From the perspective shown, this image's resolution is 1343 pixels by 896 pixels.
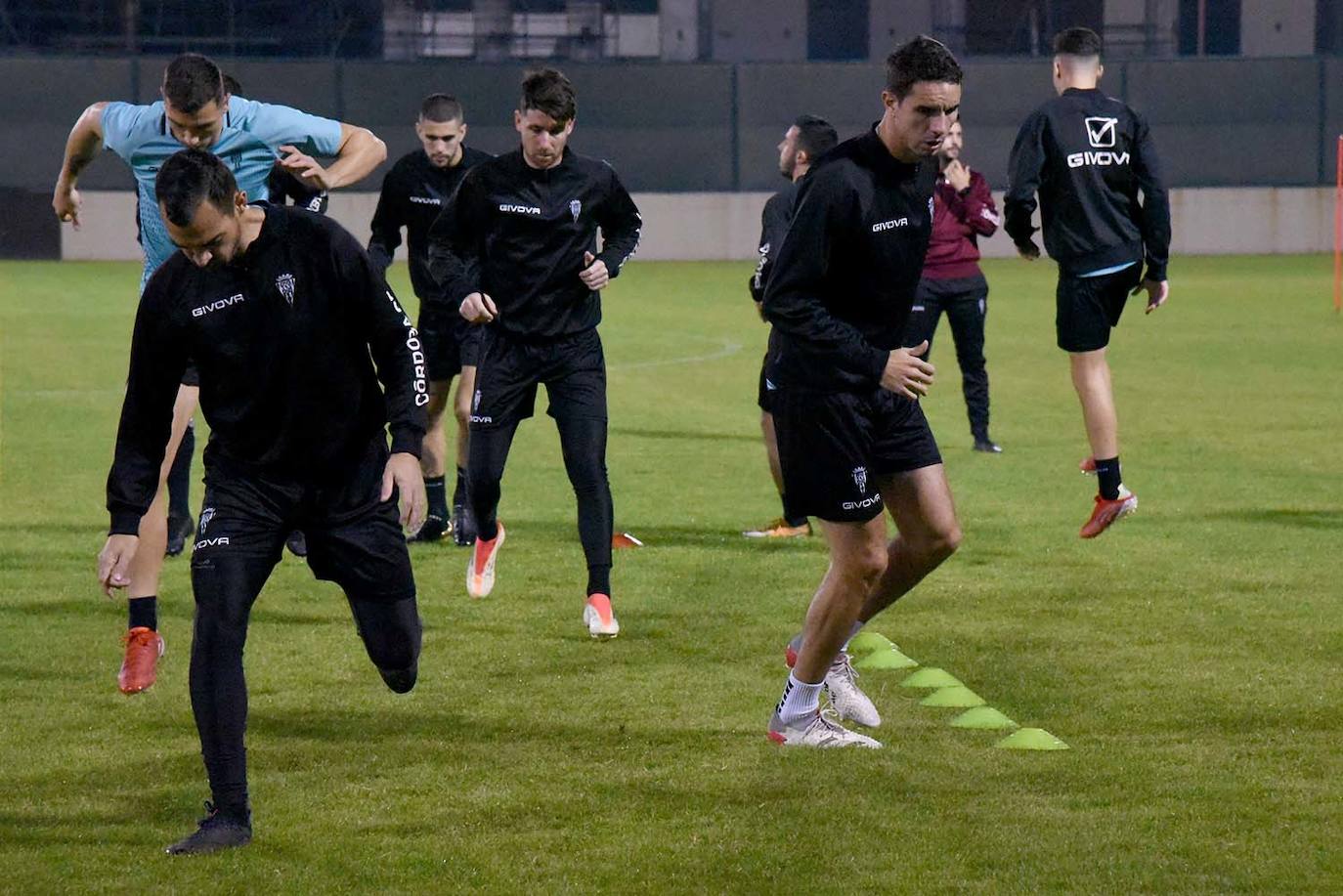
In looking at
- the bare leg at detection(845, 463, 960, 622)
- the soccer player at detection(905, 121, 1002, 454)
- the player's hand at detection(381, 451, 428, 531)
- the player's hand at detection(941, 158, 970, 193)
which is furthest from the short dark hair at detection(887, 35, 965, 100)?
the soccer player at detection(905, 121, 1002, 454)

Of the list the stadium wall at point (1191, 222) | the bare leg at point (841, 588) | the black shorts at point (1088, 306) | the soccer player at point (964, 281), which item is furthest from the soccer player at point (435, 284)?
the stadium wall at point (1191, 222)

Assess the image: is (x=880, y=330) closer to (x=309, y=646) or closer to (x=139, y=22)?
(x=309, y=646)

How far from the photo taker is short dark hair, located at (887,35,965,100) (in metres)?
5.70

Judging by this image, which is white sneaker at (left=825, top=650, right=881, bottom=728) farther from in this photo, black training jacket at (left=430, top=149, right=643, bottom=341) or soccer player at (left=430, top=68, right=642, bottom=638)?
black training jacket at (left=430, top=149, right=643, bottom=341)

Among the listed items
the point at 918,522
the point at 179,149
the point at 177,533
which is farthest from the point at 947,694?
the point at 177,533

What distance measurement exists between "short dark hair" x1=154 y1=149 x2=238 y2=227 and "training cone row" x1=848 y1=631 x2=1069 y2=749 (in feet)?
9.75

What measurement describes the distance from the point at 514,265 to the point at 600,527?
3.77ft

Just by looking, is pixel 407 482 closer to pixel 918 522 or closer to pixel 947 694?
pixel 918 522

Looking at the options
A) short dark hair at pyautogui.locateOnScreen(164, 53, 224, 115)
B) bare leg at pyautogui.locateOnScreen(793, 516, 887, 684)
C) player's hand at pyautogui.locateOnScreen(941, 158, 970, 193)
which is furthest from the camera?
player's hand at pyautogui.locateOnScreen(941, 158, 970, 193)

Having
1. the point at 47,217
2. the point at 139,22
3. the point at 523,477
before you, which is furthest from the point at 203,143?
the point at 139,22

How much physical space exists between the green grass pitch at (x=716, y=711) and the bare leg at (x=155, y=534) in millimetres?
401

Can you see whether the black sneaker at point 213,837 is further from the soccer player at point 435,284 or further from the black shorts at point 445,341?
the black shorts at point 445,341

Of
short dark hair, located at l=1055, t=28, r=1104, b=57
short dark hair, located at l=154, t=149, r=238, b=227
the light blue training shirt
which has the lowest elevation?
short dark hair, located at l=154, t=149, r=238, b=227

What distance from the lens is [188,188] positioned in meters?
4.92
